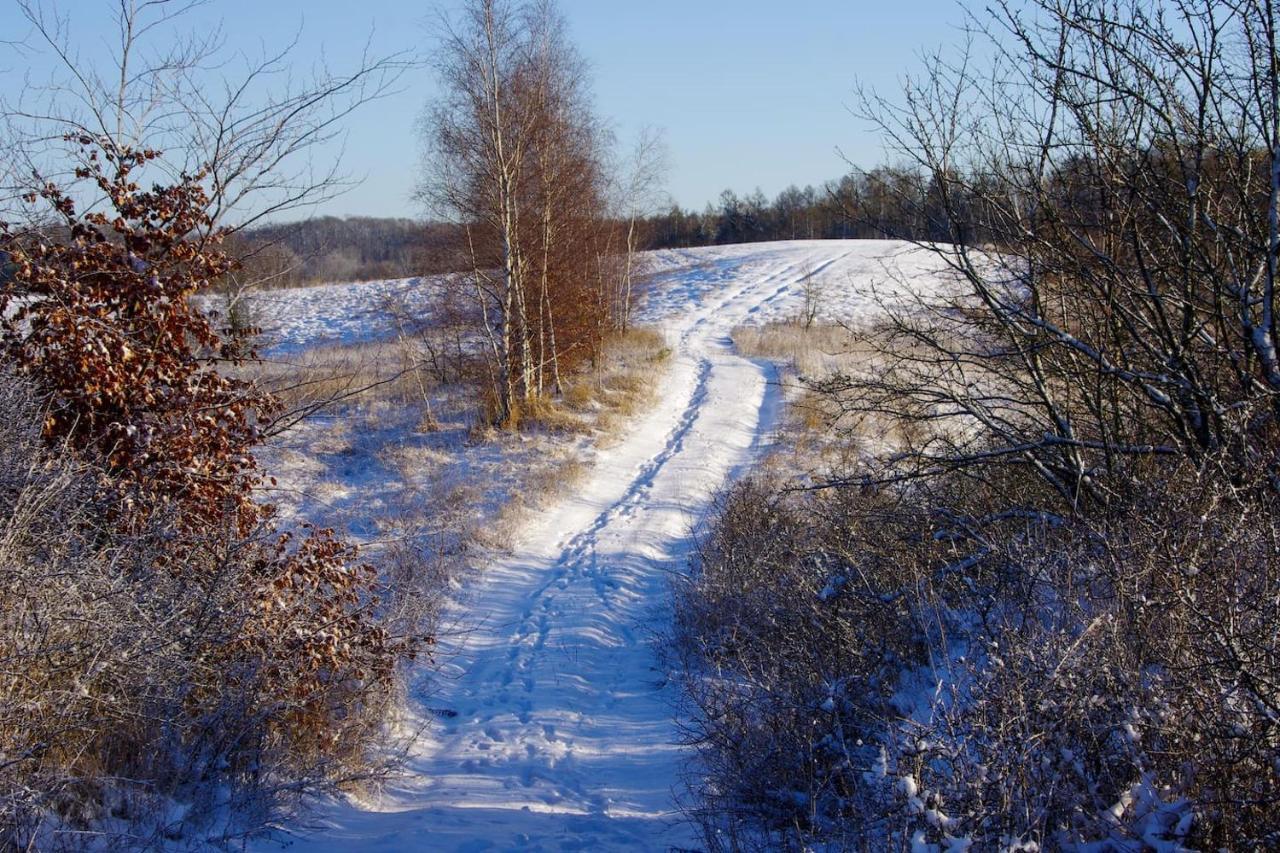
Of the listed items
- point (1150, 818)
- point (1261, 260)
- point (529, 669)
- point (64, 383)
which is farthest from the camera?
point (529, 669)

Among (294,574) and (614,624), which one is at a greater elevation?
(294,574)

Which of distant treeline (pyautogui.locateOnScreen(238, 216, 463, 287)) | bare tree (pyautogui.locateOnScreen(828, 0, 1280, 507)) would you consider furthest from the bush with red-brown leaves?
bare tree (pyautogui.locateOnScreen(828, 0, 1280, 507))

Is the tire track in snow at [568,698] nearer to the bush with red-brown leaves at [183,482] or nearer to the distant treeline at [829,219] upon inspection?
the bush with red-brown leaves at [183,482]

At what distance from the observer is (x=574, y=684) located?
22.9 ft

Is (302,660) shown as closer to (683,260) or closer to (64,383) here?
(64,383)

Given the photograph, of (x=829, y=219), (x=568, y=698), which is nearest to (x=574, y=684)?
(x=568, y=698)

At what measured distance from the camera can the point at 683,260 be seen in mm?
53969

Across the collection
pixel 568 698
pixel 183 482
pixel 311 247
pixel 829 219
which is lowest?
pixel 568 698

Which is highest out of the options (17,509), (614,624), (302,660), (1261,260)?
(1261,260)

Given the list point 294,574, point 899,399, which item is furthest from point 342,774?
point 899,399

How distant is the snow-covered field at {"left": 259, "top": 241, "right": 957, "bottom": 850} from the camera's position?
15.7 feet

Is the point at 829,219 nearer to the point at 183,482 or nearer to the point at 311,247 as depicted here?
the point at 311,247

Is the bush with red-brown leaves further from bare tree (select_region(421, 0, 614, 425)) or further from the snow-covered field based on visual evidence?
bare tree (select_region(421, 0, 614, 425))

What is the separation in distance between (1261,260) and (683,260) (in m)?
50.3
